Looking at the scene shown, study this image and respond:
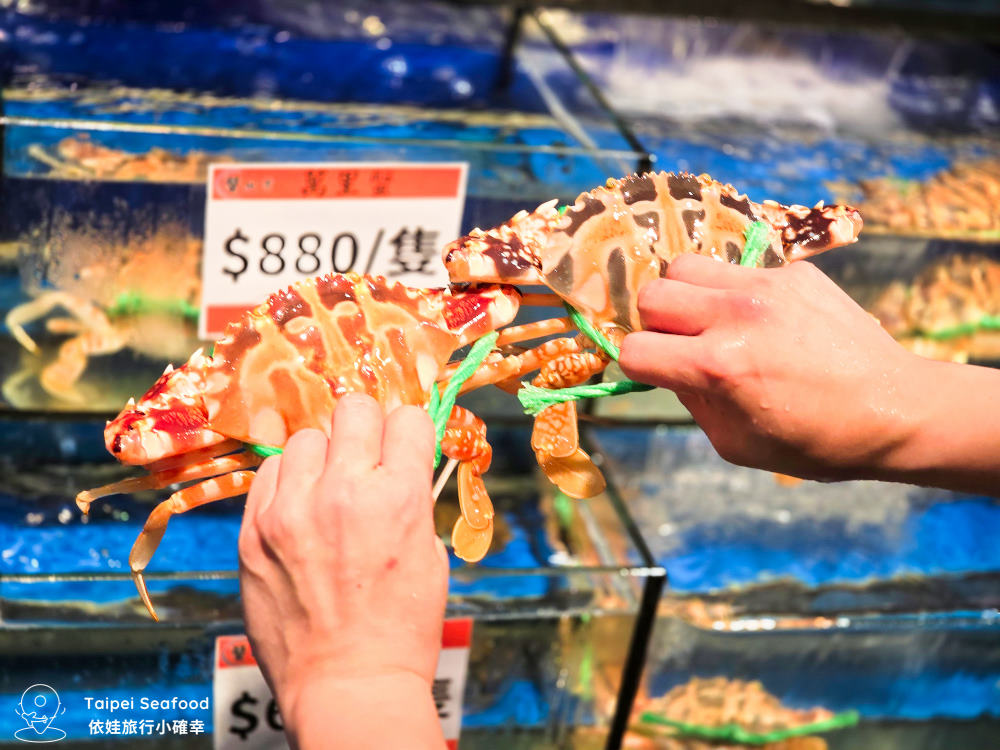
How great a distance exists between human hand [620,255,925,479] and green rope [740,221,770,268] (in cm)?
6

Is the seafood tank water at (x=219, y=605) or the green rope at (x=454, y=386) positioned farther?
the seafood tank water at (x=219, y=605)

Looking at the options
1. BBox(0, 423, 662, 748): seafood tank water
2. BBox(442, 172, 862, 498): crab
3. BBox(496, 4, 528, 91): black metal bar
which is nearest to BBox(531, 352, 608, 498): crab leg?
BBox(442, 172, 862, 498): crab

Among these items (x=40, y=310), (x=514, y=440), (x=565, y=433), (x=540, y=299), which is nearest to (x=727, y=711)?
(x=514, y=440)

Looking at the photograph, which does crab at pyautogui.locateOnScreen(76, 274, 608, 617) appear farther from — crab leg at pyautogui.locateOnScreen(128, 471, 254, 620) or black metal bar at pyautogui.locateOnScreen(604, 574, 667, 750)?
black metal bar at pyautogui.locateOnScreen(604, 574, 667, 750)

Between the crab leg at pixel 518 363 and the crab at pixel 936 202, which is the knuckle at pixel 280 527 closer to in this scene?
the crab leg at pixel 518 363

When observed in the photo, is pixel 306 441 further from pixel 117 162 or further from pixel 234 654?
pixel 117 162

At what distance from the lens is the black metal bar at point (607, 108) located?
159 centimetres

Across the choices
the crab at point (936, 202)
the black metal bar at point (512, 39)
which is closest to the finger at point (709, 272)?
the crab at point (936, 202)

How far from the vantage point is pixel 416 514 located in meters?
0.76

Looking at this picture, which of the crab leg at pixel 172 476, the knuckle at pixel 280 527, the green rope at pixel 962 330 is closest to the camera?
the knuckle at pixel 280 527

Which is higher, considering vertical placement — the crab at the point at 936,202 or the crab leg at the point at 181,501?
the crab leg at the point at 181,501

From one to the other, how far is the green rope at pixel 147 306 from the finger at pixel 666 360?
885mm

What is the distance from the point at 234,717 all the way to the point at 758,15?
205 cm

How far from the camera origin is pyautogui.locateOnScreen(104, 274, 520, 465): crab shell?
0.82m
